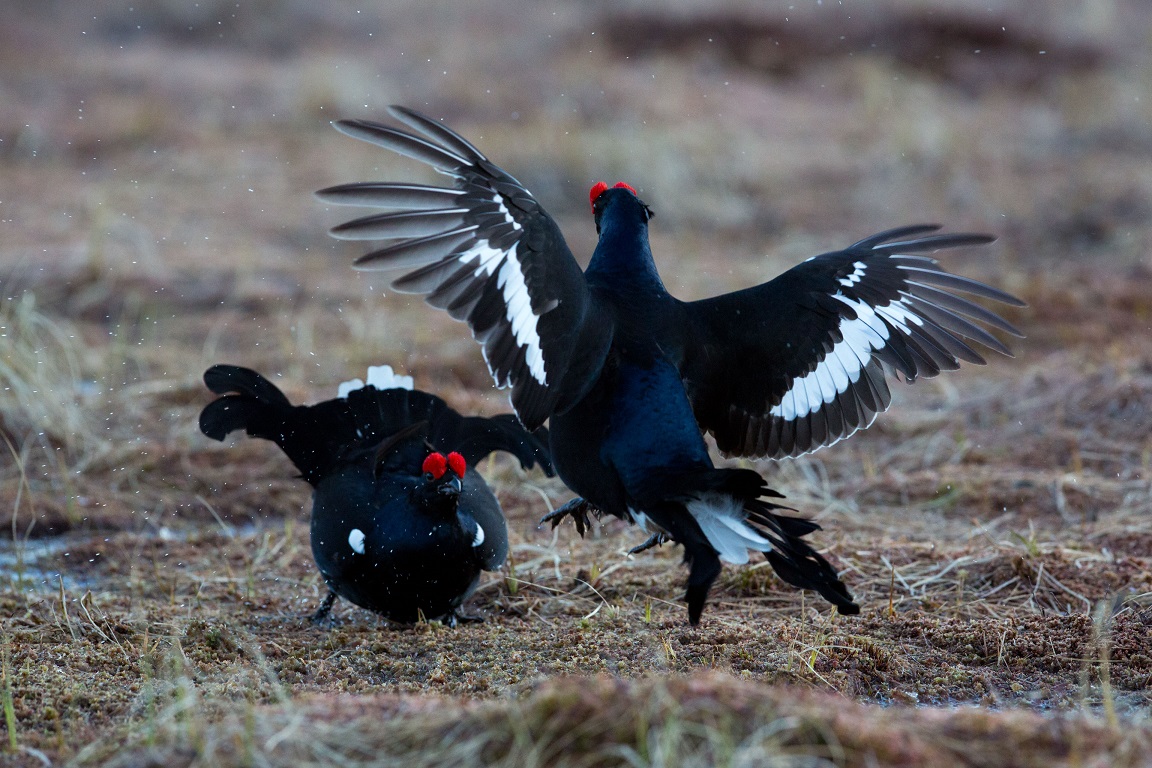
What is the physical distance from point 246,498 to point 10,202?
5.65m

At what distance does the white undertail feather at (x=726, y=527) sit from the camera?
320cm

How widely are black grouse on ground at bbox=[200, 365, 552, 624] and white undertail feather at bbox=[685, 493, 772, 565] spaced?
0.94 m

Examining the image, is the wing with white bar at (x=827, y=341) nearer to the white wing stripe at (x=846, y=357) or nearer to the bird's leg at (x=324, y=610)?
the white wing stripe at (x=846, y=357)

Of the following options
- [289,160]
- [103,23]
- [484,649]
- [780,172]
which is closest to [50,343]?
[484,649]

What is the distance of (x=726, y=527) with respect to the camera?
129 inches

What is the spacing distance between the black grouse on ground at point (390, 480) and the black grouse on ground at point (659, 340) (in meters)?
0.40

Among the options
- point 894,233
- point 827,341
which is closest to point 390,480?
point 827,341

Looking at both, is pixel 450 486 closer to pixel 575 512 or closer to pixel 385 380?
pixel 575 512

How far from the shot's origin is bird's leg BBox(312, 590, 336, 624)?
4.21 metres

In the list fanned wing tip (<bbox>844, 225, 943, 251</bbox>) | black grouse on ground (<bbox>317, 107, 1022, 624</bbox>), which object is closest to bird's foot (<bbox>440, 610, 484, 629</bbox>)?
black grouse on ground (<bbox>317, 107, 1022, 624</bbox>)

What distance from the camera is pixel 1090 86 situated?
14852 mm

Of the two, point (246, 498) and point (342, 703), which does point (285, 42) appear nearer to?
point (246, 498)

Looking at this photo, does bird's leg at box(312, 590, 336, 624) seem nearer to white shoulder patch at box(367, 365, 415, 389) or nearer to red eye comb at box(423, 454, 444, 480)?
red eye comb at box(423, 454, 444, 480)

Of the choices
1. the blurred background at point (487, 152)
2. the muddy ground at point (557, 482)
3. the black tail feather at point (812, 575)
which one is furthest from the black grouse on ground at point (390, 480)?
the blurred background at point (487, 152)
